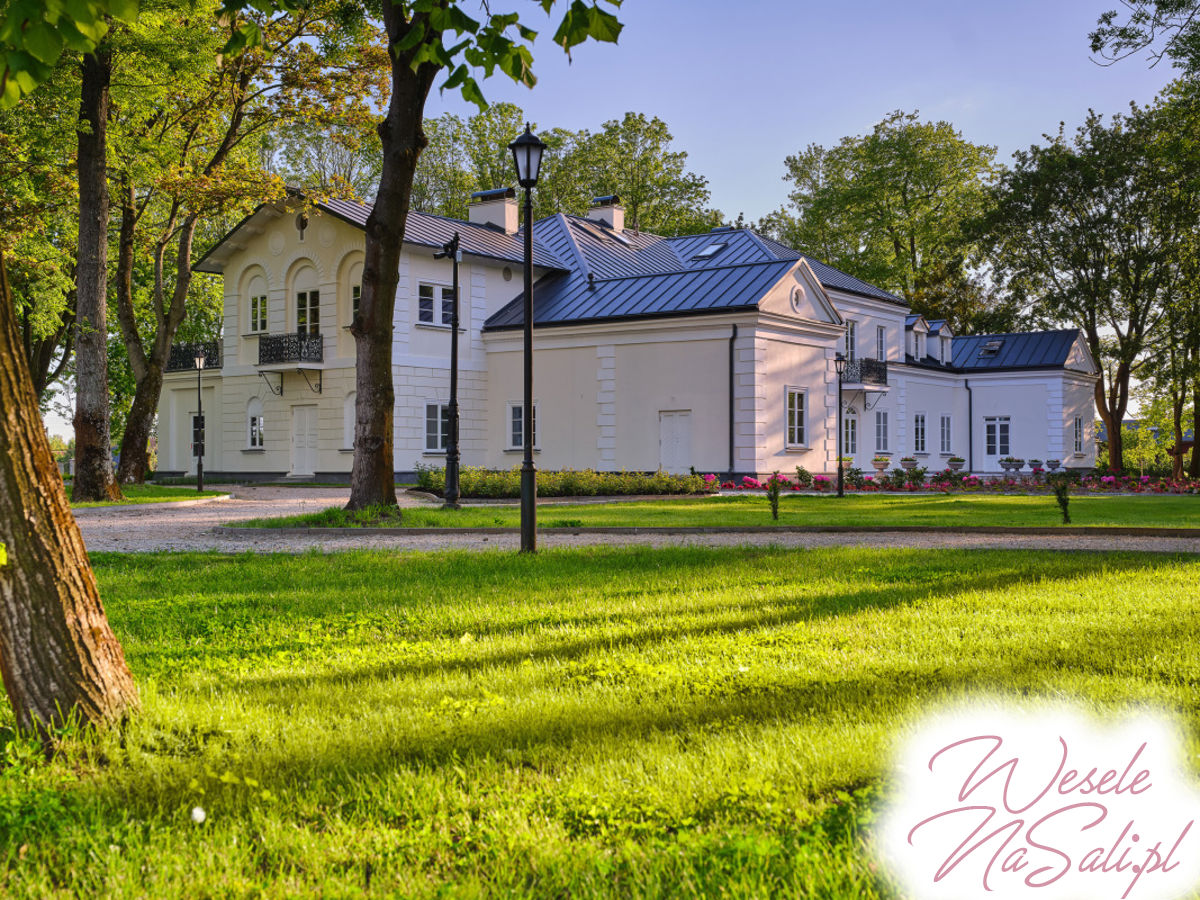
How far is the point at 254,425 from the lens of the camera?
3559 centimetres

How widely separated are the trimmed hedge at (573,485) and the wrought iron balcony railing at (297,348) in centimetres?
941

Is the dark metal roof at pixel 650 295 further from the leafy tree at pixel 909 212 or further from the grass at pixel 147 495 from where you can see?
the leafy tree at pixel 909 212

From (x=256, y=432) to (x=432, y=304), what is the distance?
25.8 ft

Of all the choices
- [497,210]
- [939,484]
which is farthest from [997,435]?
[497,210]

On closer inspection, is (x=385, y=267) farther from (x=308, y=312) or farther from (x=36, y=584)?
(x=308, y=312)

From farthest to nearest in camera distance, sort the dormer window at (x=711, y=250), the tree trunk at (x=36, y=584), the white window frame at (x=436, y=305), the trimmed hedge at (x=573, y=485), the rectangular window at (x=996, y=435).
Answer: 1. the rectangular window at (x=996, y=435)
2. the dormer window at (x=711, y=250)
3. the white window frame at (x=436, y=305)
4. the trimmed hedge at (x=573, y=485)
5. the tree trunk at (x=36, y=584)

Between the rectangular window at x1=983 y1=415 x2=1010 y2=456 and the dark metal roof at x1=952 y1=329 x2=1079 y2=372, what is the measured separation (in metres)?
2.09

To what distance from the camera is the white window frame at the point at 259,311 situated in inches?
1387

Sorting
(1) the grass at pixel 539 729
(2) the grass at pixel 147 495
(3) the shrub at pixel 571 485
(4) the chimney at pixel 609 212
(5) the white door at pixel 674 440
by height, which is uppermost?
(4) the chimney at pixel 609 212

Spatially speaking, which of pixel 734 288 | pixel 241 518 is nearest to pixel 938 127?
pixel 734 288

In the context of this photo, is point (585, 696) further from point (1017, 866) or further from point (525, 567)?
point (525, 567)

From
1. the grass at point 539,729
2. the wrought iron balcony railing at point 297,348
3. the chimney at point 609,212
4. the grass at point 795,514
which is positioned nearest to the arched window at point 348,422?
the wrought iron balcony railing at point 297,348

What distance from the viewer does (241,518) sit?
17734 millimetres

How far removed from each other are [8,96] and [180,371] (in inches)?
1468
